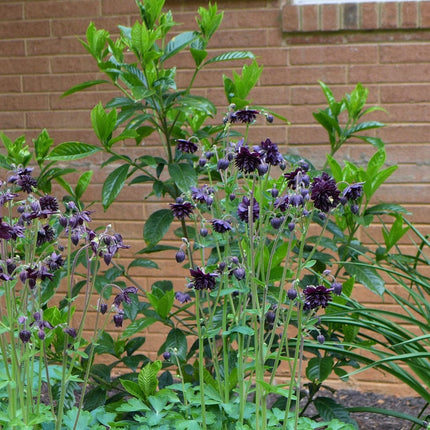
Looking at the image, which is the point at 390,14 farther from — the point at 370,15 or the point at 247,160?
the point at 247,160

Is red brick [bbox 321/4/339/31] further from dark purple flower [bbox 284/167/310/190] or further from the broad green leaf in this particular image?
dark purple flower [bbox 284/167/310/190]

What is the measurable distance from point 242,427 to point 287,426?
18cm

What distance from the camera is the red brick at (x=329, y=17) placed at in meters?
3.50

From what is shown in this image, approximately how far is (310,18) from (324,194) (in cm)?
224

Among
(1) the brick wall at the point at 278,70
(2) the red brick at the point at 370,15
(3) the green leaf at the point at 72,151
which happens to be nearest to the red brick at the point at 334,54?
(1) the brick wall at the point at 278,70

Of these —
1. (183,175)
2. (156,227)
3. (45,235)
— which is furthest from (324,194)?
(156,227)

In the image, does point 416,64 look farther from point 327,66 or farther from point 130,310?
point 130,310

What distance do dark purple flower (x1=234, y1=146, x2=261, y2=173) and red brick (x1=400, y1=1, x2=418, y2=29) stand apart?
2.27m

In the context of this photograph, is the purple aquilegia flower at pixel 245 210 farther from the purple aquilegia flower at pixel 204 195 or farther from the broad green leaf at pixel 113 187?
the broad green leaf at pixel 113 187

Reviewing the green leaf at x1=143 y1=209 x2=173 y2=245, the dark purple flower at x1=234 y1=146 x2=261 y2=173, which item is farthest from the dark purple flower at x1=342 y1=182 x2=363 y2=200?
the green leaf at x1=143 y1=209 x2=173 y2=245

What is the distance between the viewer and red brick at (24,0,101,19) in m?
3.78

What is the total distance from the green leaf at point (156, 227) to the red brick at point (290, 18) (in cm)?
157

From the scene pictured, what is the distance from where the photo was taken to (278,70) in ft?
11.9

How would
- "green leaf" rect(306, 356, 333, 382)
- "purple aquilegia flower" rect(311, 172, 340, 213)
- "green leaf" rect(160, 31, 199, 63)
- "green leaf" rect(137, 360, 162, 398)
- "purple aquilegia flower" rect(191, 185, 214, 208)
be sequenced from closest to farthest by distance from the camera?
"purple aquilegia flower" rect(311, 172, 340, 213), "purple aquilegia flower" rect(191, 185, 214, 208), "green leaf" rect(137, 360, 162, 398), "green leaf" rect(306, 356, 333, 382), "green leaf" rect(160, 31, 199, 63)
